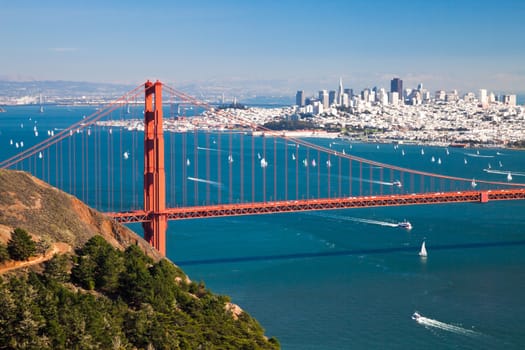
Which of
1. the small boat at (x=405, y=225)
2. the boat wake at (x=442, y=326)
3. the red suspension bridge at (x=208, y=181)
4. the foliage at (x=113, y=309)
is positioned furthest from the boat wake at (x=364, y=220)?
the foliage at (x=113, y=309)

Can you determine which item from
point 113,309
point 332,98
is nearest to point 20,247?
point 113,309

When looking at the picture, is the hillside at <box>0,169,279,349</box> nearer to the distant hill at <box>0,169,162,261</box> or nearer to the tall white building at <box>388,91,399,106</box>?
the distant hill at <box>0,169,162,261</box>

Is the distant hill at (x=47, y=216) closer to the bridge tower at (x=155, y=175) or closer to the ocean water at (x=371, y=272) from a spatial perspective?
the ocean water at (x=371, y=272)

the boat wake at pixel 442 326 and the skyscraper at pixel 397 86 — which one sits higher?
the skyscraper at pixel 397 86

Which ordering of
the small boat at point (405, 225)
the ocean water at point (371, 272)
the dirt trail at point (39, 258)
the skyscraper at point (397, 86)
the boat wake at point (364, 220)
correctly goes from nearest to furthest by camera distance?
1. the dirt trail at point (39, 258)
2. the ocean water at point (371, 272)
3. the small boat at point (405, 225)
4. the boat wake at point (364, 220)
5. the skyscraper at point (397, 86)

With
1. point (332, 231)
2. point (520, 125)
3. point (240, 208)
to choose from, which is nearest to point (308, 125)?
point (520, 125)

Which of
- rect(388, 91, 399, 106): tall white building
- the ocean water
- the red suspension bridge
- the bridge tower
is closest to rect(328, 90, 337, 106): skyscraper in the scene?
rect(388, 91, 399, 106): tall white building

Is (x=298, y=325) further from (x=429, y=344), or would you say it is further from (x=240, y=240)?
(x=240, y=240)

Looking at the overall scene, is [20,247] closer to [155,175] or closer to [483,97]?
[155,175]
